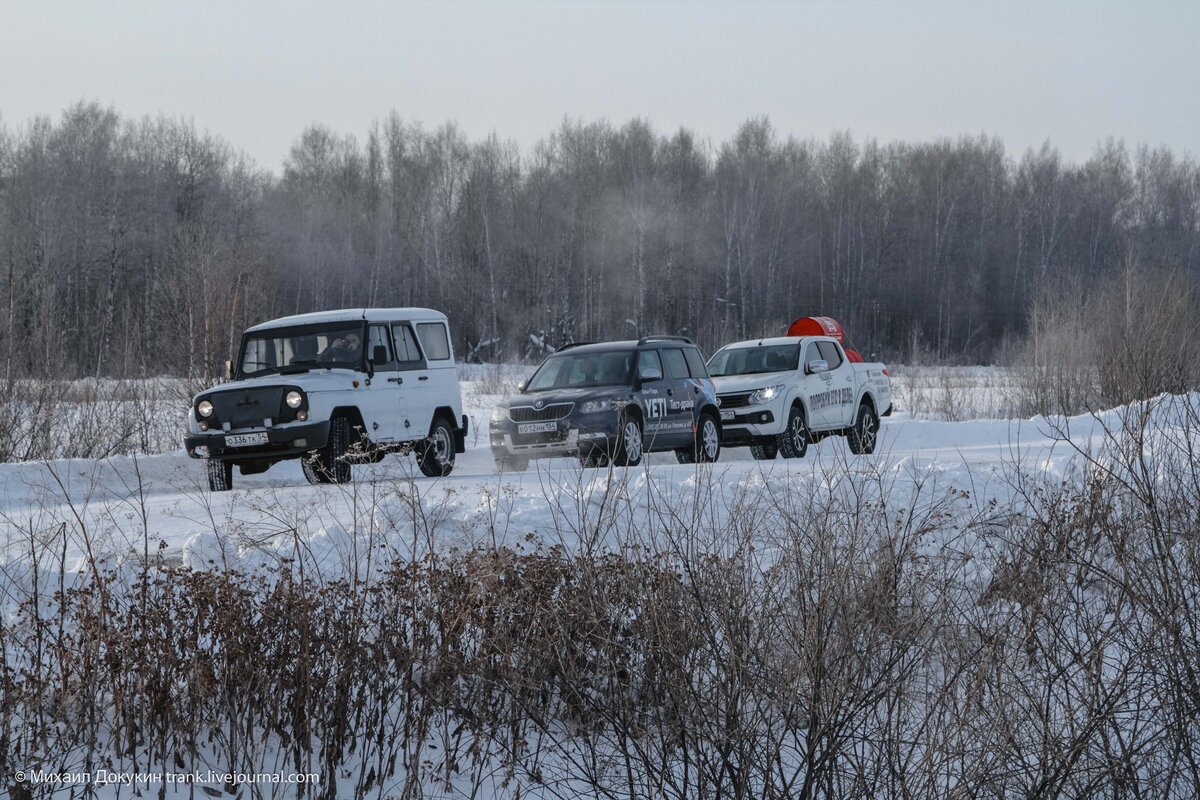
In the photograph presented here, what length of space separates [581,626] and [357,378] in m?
7.83

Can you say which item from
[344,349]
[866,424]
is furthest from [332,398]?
[866,424]

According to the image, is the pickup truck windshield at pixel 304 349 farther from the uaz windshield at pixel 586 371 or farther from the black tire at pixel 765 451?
the black tire at pixel 765 451

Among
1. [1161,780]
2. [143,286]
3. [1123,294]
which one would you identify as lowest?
[1161,780]

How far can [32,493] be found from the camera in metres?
13.6

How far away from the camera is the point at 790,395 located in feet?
57.9

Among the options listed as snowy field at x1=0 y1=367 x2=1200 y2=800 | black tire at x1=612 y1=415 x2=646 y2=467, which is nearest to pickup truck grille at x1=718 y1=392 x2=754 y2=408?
black tire at x1=612 y1=415 x2=646 y2=467

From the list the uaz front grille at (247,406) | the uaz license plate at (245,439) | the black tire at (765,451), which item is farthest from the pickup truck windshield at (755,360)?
the uaz license plate at (245,439)

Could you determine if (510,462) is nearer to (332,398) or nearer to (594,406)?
(594,406)

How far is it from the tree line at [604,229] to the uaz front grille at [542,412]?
3693 centimetres

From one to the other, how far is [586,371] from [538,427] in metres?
1.47

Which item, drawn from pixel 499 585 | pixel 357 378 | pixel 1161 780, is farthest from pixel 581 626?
pixel 357 378

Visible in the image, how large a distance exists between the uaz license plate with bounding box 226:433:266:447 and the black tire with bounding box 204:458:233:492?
0.41 metres

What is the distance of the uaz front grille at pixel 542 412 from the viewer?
15.0 meters

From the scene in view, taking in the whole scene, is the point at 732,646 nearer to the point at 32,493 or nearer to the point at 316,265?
the point at 32,493
